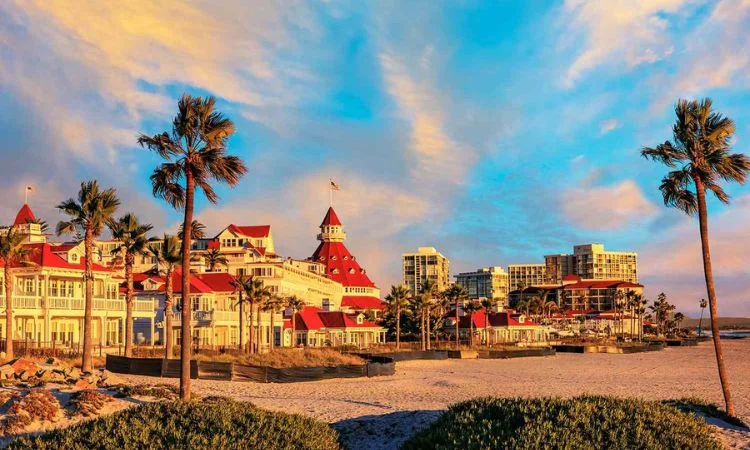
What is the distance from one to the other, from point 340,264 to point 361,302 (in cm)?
1253

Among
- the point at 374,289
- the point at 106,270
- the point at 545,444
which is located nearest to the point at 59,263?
the point at 106,270

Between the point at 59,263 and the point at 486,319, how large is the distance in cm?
6535

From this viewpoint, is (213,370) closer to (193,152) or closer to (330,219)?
(193,152)

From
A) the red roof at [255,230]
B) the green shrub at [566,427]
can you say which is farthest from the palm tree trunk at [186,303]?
the red roof at [255,230]

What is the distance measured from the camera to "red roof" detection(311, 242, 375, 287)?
13400 cm

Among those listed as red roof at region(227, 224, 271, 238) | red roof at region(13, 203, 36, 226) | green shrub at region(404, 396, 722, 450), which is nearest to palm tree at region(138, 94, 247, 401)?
green shrub at region(404, 396, 722, 450)

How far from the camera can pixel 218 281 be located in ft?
247

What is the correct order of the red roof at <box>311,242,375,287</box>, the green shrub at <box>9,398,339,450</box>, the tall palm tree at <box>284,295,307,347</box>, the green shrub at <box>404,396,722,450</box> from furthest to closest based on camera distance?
the red roof at <box>311,242,375,287</box> < the tall palm tree at <box>284,295,307,347</box> < the green shrub at <box>9,398,339,450</box> < the green shrub at <box>404,396,722,450</box>

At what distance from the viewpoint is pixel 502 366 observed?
209ft

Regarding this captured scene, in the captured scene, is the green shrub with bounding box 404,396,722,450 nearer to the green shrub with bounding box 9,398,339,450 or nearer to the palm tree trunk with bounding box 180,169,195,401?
the green shrub with bounding box 9,398,339,450

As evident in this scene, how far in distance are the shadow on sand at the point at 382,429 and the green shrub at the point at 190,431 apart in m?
1.49

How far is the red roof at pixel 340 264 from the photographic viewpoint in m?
134

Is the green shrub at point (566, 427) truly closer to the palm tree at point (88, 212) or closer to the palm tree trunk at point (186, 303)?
the palm tree trunk at point (186, 303)

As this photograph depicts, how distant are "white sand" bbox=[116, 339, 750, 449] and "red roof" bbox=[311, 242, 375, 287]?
223 feet
